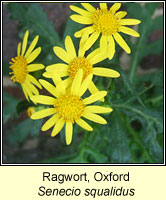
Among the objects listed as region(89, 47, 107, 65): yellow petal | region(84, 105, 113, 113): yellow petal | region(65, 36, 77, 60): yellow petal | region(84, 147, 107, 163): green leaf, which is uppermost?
region(65, 36, 77, 60): yellow petal

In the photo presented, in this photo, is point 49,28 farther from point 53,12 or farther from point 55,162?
point 55,162

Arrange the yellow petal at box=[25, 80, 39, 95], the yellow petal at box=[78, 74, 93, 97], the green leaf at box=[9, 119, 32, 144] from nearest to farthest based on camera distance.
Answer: the yellow petal at box=[78, 74, 93, 97], the yellow petal at box=[25, 80, 39, 95], the green leaf at box=[9, 119, 32, 144]

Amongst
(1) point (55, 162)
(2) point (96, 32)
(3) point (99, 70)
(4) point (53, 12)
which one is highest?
(4) point (53, 12)

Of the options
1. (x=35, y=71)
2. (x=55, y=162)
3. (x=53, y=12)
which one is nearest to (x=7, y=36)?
(x=53, y=12)

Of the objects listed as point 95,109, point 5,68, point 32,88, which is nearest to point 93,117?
point 95,109

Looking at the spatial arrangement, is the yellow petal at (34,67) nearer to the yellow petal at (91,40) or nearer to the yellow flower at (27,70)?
the yellow flower at (27,70)

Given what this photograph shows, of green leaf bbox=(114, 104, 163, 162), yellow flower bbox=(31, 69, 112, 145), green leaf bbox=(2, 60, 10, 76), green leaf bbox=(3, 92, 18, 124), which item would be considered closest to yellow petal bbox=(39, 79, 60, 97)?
yellow flower bbox=(31, 69, 112, 145)

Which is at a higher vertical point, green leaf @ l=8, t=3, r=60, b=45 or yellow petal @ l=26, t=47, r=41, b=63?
green leaf @ l=8, t=3, r=60, b=45

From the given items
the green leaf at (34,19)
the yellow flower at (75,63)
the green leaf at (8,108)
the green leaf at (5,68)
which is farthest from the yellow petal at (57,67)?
the green leaf at (8,108)

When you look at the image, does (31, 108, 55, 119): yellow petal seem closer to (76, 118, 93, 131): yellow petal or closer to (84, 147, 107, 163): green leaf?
(76, 118, 93, 131): yellow petal
